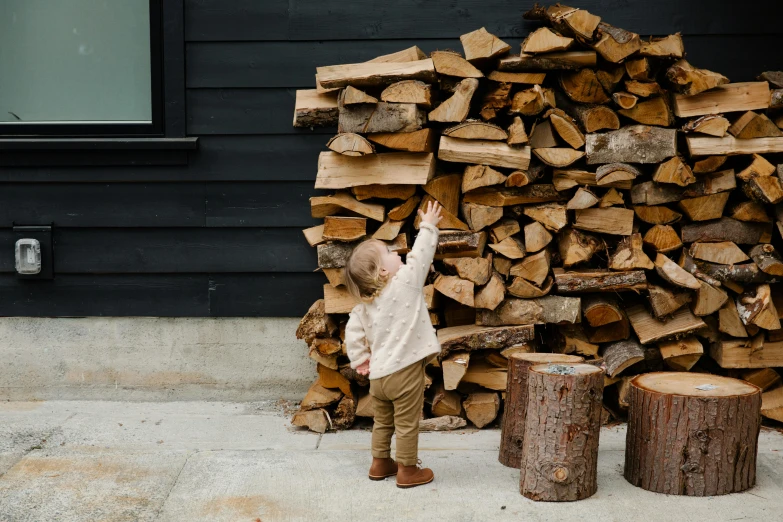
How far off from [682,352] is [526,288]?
0.87 metres

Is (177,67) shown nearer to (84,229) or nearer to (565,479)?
(84,229)

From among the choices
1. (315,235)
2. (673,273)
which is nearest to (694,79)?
(673,273)

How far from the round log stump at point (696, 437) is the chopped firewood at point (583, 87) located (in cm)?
149

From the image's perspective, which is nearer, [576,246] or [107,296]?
[576,246]

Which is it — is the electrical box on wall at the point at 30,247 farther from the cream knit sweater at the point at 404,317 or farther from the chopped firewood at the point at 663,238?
the chopped firewood at the point at 663,238

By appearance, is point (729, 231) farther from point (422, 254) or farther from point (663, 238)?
point (422, 254)

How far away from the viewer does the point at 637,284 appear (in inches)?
158

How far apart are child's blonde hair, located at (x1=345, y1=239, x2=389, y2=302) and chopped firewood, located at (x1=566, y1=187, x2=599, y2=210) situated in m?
1.17

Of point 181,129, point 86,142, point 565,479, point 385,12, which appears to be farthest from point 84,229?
point 565,479

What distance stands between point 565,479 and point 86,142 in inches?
125

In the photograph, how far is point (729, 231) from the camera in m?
4.09

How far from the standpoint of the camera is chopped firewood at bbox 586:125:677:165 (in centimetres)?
397

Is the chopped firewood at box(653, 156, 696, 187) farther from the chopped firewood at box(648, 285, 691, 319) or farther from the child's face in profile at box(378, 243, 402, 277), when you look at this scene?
the child's face in profile at box(378, 243, 402, 277)

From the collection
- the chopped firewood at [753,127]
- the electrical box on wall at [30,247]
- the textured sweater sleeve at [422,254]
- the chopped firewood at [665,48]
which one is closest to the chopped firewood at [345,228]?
the textured sweater sleeve at [422,254]
